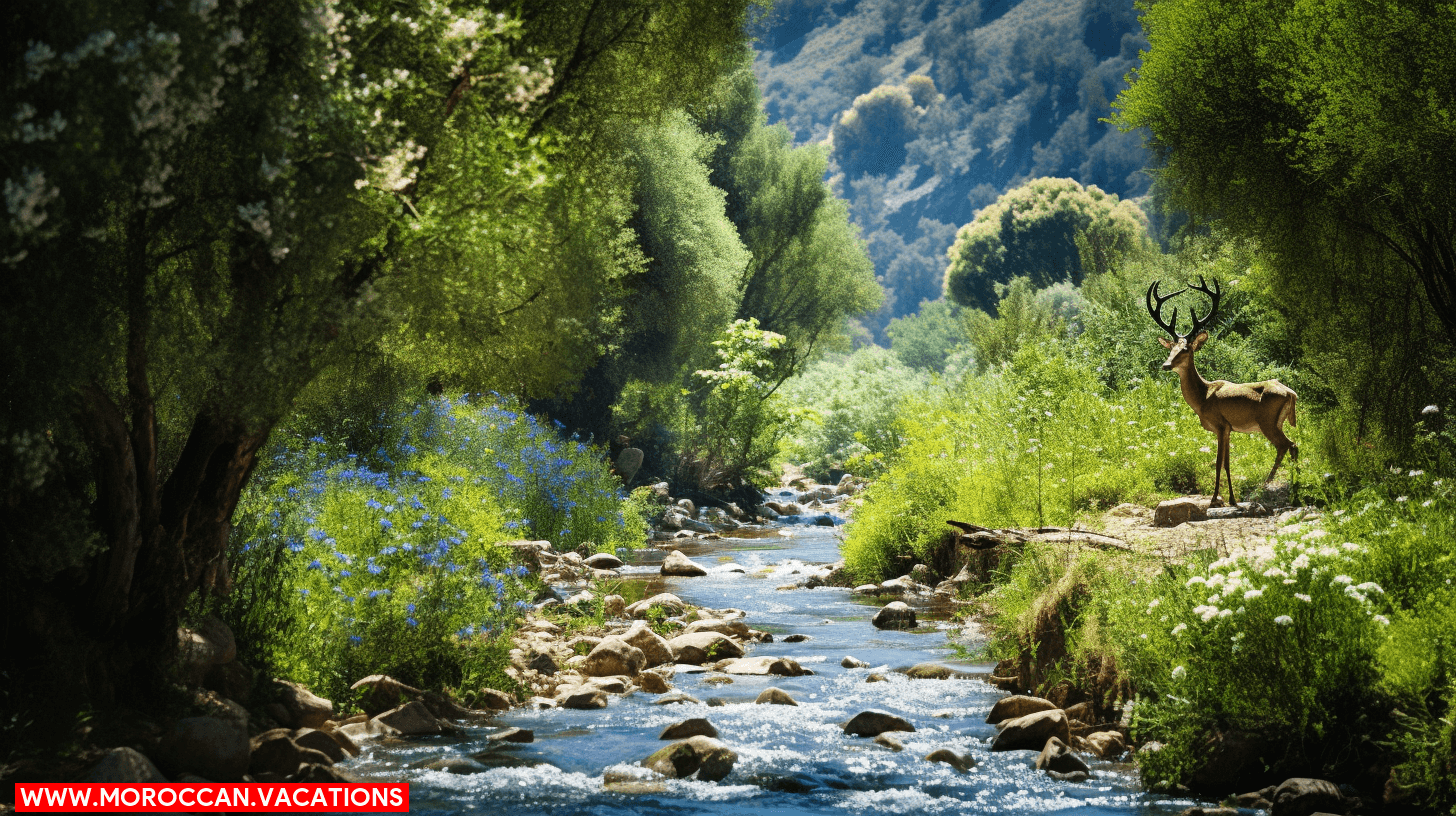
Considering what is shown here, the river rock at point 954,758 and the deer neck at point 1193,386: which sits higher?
the deer neck at point 1193,386

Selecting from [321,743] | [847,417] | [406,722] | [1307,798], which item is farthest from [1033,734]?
[847,417]

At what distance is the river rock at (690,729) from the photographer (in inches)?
253

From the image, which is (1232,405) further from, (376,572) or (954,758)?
(376,572)

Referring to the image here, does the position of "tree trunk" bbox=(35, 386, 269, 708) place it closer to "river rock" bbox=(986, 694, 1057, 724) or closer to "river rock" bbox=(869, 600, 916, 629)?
"river rock" bbox=(986, 694, 1057, 724)

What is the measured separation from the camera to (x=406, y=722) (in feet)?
20.9

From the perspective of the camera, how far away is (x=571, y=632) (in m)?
9.38

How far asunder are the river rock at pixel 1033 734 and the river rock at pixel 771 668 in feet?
7.87

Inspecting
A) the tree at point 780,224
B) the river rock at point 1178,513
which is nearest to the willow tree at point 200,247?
the river rock at point 1178,513

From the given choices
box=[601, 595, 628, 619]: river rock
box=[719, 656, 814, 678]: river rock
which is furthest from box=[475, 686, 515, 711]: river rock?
box=[601, 595, 628, 619]: river rock

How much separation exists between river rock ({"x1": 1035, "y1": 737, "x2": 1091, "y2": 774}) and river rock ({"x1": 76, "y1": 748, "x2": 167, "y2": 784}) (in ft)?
14.9

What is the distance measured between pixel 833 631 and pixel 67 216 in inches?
307

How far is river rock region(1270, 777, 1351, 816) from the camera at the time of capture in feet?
15.5

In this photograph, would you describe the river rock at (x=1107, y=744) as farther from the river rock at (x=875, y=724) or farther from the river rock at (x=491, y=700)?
the river rock at (x=491, y=700)

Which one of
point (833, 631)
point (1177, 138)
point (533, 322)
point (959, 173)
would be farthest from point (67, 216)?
point (959, 173)
